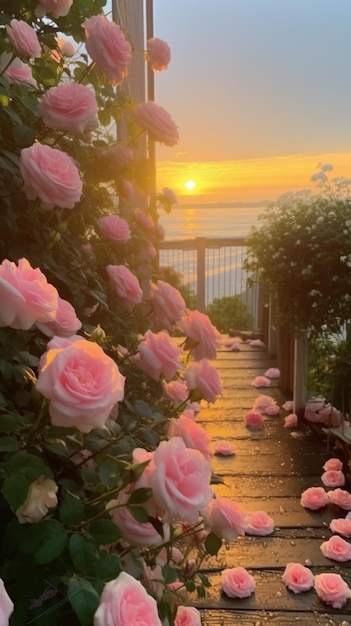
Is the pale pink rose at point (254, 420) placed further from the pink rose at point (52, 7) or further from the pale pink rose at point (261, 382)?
the pink rose at point (52, 7)

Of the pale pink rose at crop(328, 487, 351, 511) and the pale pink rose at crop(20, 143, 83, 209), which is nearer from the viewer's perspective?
the pale pink rose at crop(20, 143, 83, 209)

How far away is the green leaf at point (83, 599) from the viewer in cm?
46

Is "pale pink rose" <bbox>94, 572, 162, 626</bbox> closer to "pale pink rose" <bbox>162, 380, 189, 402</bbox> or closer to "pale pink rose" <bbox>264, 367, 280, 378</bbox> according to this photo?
"pale pink rose" <bbox>162, 380, 189, 402</bbox>

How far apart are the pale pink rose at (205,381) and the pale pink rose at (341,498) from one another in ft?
5.34

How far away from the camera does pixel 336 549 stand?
6.15ft

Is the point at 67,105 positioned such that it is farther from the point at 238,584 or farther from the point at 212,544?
the point at 238,584

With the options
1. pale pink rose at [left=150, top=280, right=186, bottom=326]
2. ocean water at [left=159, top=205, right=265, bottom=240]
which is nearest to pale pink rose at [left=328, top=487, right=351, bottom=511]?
pale pink rose at [left=150, top=280, right=186, bottom=326]

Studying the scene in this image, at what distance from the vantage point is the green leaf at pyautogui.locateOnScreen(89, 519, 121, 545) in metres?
0.55

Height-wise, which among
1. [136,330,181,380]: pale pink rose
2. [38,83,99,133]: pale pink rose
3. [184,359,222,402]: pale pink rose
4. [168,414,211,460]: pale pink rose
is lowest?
[168,414,211,460]: pale pink rose

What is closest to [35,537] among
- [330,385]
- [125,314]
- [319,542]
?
[125,314]

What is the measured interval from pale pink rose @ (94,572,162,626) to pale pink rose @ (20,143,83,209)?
0.45m

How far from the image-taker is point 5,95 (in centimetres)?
79

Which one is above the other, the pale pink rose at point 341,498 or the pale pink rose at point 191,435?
the pale pink rose at point 191,435

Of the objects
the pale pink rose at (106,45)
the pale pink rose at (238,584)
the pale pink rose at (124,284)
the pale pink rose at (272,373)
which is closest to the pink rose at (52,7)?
the pale pink rose at (106,45)
